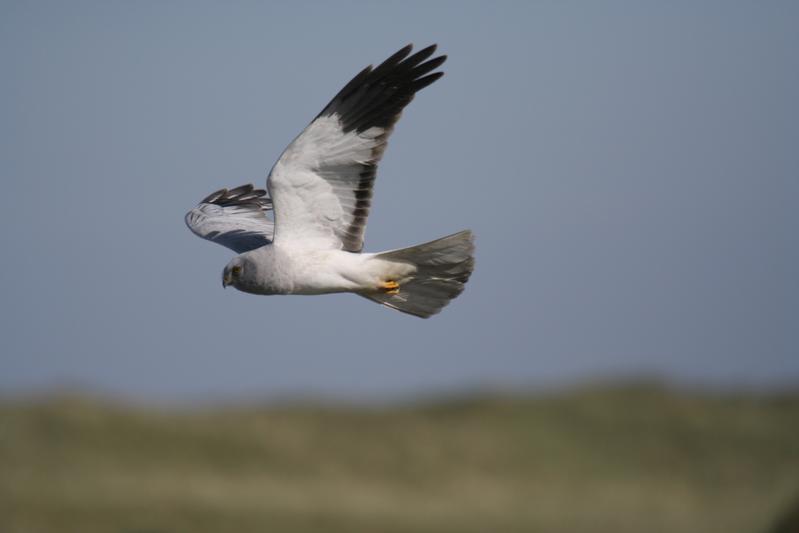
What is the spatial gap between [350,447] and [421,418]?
2236 mm

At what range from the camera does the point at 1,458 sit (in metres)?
20.5

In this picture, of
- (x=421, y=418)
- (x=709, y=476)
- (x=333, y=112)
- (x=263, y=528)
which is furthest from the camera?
(x=421, y=418)

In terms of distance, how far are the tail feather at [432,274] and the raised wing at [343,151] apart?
0.52 metres

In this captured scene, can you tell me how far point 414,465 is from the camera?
Answer: 23094 millimetres

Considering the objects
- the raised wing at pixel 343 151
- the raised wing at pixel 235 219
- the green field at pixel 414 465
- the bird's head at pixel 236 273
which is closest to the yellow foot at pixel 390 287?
the raised wing at pixel 343 151

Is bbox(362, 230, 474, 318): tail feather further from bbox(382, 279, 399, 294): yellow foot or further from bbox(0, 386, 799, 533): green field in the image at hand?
bbox(0, 386, 799, 533): green field

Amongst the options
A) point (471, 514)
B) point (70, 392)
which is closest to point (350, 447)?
point (471, 514)

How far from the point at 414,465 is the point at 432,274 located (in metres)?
14.7

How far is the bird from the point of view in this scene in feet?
26.8

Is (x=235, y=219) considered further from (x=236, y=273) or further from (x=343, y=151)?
(x=343, y=151)

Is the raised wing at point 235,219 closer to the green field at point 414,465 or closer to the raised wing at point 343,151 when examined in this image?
the raised wing at point 343,151

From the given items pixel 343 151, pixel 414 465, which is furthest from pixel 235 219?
pixel 414 465

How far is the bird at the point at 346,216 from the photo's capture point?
8.17 metres

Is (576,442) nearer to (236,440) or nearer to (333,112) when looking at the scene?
(236,440)
